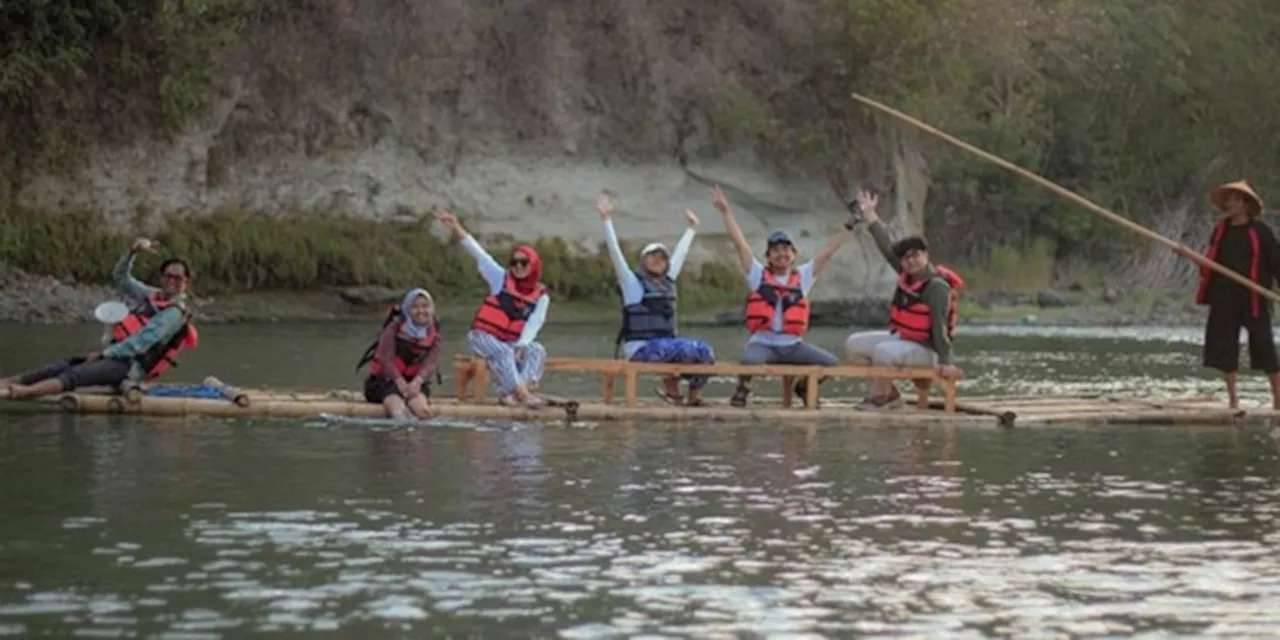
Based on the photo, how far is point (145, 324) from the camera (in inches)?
684

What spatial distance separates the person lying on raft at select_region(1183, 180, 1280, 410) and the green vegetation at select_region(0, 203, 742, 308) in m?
20.7

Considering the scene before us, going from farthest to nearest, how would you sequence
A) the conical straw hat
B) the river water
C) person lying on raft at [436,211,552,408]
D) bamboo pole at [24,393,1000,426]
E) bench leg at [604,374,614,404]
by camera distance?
bench leg at [604,374,614,404]
the conical straw hat
person lying on raft at [436,211,552,408]
bamboo pole at [24,393,1000,426]
the river water

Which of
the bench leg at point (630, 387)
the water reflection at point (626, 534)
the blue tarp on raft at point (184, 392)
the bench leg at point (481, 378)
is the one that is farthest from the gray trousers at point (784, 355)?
the blue tarp on raft at point (184, 392)

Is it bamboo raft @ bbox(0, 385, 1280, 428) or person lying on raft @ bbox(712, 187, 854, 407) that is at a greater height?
person lying on raft @ bbox(712, 187, 854, 407)

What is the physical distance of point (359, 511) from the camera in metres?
12.3

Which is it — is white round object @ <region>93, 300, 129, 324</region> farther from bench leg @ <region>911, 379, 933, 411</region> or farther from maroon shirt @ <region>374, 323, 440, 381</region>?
bench leg @ <region>911, 379, 933, 411</region>

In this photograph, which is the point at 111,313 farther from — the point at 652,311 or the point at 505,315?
the point at 652,311

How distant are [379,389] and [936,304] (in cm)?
416

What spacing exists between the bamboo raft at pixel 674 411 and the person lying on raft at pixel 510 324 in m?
0.24

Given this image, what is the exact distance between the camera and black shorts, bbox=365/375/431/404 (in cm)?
1711

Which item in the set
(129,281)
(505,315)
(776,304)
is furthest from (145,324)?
(776,304)

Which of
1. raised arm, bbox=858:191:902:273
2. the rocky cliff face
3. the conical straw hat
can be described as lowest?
raised arm, bbox=858:191:902:273

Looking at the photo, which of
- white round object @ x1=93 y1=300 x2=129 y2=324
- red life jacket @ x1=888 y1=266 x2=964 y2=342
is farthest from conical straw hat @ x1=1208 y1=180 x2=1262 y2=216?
white round object @ x1=93 y1=300 x2=129 y2=324

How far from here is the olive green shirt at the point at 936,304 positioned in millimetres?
17562
